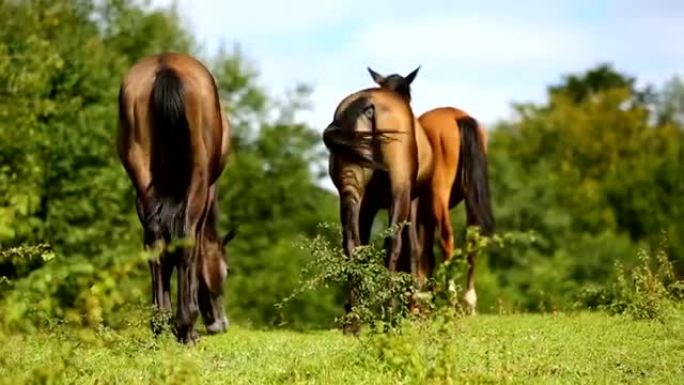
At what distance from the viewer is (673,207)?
5956cm

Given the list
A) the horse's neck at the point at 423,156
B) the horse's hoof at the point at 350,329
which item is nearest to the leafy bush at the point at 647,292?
the horse's neck at the point at 423,156

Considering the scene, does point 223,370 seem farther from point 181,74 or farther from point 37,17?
point 37,17

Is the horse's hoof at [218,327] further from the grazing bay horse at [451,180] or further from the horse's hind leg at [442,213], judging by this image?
the horse's hind leg at [442,213]

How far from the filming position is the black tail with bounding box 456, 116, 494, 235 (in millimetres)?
16500

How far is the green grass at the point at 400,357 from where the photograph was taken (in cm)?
828

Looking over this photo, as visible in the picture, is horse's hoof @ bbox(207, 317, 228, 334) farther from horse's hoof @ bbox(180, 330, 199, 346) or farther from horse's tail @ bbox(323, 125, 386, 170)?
horse's hoof @ bbox(180, 330, 199, 346)

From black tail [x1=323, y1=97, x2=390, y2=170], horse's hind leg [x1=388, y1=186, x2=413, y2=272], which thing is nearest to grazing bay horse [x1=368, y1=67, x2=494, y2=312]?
horse's hind leg [x1=388, y1=186, x2=413, y2=272]

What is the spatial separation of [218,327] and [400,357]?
5.96 m

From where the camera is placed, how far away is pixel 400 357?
8.49 m

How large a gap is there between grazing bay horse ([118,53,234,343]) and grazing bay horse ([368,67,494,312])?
453 cm

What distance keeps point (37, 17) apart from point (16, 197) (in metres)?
30.2

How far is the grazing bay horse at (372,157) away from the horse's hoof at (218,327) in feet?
6.03

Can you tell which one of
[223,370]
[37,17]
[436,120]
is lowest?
[223,370]

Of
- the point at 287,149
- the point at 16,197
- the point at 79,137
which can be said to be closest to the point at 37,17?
the point at 79,137
